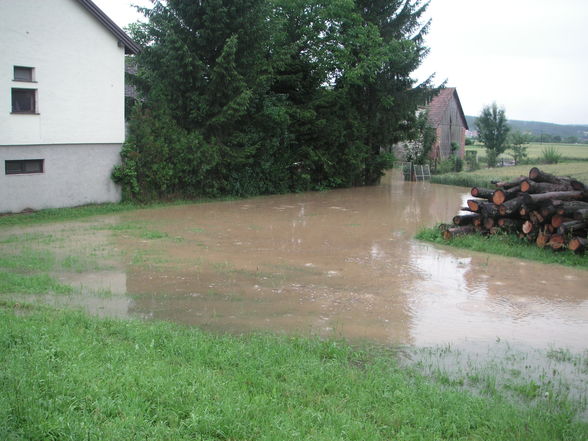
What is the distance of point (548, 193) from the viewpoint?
1469cm

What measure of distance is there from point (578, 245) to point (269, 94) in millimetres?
17114

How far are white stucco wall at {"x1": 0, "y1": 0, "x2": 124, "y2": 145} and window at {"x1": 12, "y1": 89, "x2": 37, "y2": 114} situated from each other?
183 millimetres

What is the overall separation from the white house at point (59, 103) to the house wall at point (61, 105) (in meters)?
0.03

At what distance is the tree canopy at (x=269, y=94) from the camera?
23500 mm

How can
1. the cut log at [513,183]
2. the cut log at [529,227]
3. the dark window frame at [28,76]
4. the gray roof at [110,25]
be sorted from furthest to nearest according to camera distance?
the gray roof at [110,25] → the dark window frame at [28,76] → the cut log at [513,183] → the cut log at [529,227]

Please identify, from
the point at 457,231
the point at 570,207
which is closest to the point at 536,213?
the point at 570,207

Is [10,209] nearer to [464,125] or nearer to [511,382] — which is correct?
[511,382]

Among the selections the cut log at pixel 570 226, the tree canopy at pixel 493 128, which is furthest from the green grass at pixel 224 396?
the tree canopy at pixel 493 128

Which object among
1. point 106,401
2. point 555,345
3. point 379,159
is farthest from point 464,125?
point 106,401

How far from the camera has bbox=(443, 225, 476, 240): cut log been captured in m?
16.2

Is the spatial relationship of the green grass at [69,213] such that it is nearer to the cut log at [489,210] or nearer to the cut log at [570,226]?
the cut log at [489,210]

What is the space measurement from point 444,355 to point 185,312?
398 centimetres

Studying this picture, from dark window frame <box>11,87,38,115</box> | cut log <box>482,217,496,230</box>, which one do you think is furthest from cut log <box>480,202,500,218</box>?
dark window frame <box>11,87,38,115</box>

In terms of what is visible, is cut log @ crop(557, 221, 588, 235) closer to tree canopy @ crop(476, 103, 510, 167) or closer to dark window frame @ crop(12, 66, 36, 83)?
dark window frame @ crop(12, 66, 36, 83)
